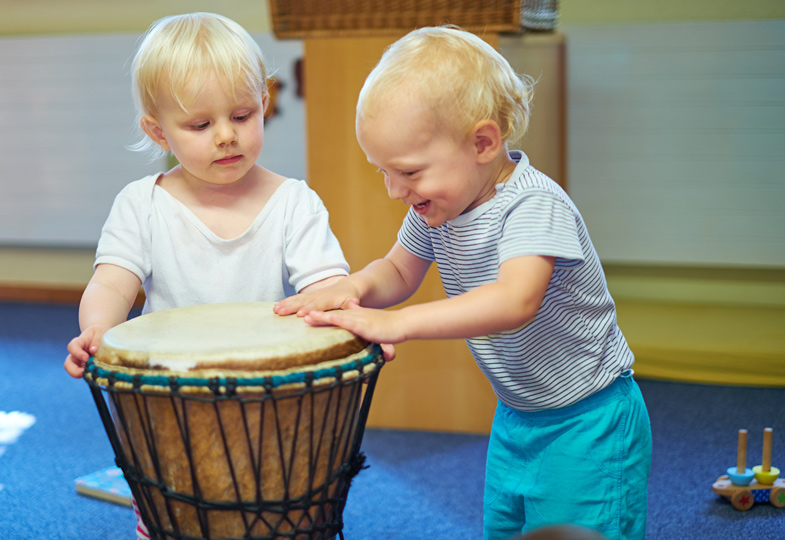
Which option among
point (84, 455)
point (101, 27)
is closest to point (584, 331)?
point (84, 455)

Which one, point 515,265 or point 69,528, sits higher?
point 515,265

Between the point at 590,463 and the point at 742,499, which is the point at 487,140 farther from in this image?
the point at 742,499

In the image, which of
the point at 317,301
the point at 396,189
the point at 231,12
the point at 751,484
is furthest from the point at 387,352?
the point at 231,12

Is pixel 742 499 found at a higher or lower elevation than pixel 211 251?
lower

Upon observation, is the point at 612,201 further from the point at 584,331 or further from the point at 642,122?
the point at 584,331

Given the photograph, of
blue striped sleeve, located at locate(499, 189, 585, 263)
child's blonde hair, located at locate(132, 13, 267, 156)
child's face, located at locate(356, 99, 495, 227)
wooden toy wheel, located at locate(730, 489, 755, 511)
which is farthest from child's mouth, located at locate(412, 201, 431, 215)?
wooden toy wheel, located at locate(730, 489, 755, 511)

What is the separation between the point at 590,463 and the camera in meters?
1.14

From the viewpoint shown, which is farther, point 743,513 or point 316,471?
point 743,513

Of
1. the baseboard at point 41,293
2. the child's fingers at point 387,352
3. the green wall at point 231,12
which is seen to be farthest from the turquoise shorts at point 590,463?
the baseboard at point 41,293

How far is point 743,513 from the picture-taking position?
70.3 inches

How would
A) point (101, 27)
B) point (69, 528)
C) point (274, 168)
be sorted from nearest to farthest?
1. point (69, 528)
2. point (274, 168)
3. point (101, 27)

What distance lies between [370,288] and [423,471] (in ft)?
3.14

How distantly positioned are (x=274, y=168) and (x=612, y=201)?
1341mm

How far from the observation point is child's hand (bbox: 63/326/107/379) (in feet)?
3.58
